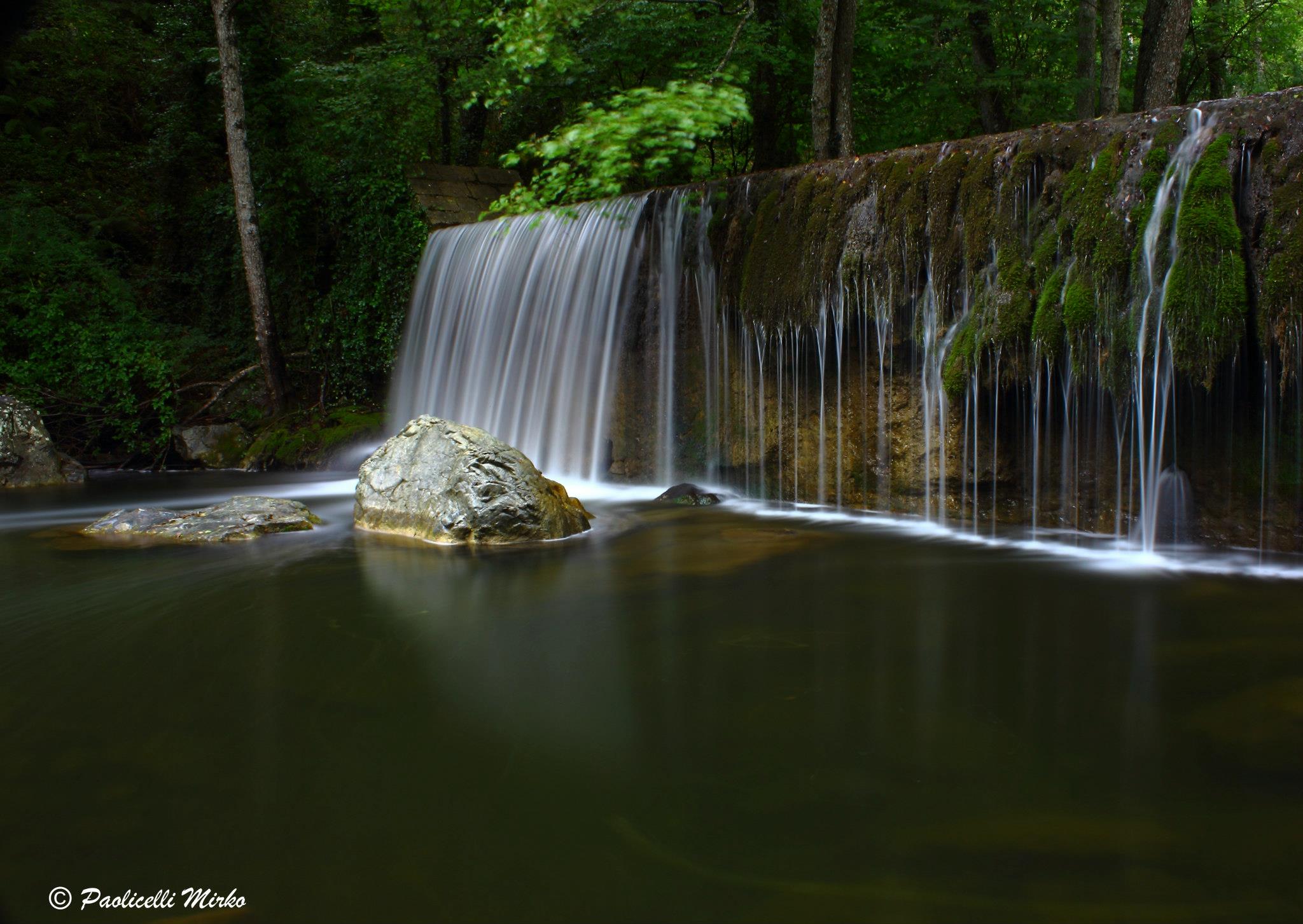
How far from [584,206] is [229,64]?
5.87 meters

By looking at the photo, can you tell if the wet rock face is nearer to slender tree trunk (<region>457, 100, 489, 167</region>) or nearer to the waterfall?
slender tree trunk (<region>457, 100, 489, 167</region>)

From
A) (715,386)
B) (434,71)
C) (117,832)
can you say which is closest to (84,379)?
(434,71)

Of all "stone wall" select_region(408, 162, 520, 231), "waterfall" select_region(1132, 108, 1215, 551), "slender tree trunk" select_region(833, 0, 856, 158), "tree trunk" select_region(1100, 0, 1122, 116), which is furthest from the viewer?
"stone wall" select_region(408, 162, 520, 231)

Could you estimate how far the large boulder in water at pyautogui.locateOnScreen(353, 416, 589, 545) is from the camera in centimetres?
655

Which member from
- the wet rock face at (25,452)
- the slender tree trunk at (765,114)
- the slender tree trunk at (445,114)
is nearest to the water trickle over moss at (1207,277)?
the slender tree trunk at (765,114)

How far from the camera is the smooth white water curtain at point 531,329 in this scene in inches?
392

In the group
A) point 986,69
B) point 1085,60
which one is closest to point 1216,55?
point 1085,60

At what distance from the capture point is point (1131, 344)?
19.4 feet

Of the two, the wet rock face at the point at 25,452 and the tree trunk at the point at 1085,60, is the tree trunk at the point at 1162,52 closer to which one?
the tree trunk at the point at 1085,60

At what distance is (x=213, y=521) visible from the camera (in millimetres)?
7004

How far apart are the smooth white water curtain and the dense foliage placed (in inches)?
26.6

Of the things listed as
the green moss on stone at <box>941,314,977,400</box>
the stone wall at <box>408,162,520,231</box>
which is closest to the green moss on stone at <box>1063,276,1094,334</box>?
the green moss on stone at <box>941,314,977,400</box>

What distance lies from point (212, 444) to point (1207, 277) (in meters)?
11.9

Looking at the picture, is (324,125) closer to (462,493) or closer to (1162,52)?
(462,493)
